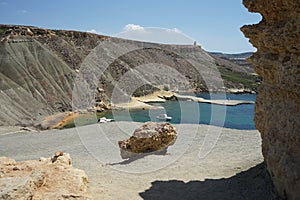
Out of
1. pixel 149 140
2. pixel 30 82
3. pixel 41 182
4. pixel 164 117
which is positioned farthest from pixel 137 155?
pixel 30 82

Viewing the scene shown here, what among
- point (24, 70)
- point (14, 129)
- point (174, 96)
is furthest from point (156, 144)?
point (174, 96)

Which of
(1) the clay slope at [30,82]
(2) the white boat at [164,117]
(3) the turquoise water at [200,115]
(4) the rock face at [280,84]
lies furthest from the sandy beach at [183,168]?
(2) the white boat at [164,117]

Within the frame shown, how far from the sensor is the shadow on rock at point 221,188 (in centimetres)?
888

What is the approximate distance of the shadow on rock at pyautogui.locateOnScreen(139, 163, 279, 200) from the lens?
888 cm

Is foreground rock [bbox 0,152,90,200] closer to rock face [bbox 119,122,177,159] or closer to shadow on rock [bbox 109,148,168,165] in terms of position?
shadow on rock [bbox 109,148,168,165]

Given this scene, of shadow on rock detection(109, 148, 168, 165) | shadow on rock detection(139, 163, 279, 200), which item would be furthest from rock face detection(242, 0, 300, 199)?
shadow on rock detection(109, 148, 168, 165)

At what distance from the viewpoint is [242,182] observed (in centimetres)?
985

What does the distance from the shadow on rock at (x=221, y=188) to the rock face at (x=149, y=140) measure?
418cm

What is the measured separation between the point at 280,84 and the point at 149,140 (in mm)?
8236

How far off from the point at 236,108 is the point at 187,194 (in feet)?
181

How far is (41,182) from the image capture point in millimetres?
8289

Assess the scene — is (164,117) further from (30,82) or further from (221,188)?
(221,188)

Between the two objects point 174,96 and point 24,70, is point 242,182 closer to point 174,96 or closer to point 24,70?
point 24,70

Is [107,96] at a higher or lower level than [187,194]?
lower
